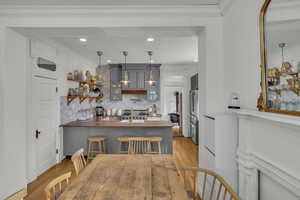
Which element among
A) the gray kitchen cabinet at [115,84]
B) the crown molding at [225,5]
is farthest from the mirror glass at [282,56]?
the gray kitchen cabinet at [115,84]

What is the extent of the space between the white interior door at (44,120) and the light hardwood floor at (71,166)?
0.64 feet

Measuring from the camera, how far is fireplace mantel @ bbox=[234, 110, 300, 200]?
1096 mm

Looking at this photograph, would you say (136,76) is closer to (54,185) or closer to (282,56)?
(54,185)

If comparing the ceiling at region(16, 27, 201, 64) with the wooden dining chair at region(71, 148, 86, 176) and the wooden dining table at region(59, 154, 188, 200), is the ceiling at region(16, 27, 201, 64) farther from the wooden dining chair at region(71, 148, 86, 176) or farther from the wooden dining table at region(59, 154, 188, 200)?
the wooden dining table at region(59, 154, 188, 200)

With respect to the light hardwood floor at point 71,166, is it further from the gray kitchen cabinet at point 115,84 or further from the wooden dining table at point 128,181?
the gray kitchen cabinet at point 115,84

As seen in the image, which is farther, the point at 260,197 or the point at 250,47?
the point at 250,47

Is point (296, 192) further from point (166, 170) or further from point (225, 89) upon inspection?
point (225, 89)

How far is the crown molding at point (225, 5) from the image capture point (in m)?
2.04

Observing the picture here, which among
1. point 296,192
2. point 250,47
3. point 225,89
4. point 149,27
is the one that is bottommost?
point 296,192

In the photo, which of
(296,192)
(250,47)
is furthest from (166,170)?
(250,47)

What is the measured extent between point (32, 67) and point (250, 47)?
3.39 metres

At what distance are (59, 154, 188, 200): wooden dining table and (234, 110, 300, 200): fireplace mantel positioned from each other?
64cm

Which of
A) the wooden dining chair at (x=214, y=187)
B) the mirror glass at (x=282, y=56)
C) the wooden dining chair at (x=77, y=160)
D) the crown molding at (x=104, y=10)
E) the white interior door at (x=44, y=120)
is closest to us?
the mirror glass at (x=282, y=56)

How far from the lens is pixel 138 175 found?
160cm
